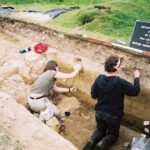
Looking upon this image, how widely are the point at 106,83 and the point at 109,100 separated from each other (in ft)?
1.04

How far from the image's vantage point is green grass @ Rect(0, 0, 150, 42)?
1025 centimetres

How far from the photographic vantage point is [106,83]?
22.1ft

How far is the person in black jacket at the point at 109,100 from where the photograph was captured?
6617mm

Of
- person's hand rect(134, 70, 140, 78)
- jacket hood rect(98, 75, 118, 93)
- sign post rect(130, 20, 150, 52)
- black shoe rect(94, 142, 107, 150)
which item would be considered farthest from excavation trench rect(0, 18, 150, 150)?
jacket hood rect(98, 75, 118, 93)

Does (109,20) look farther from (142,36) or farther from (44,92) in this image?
(44,92)

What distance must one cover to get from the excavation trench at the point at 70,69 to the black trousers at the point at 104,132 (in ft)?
1.12

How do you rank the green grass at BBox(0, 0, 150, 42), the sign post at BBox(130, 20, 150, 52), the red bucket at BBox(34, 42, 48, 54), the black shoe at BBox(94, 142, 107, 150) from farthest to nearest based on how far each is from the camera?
the green grass at BBox(0, 0, 150, 42) → the red bucket at BBox(34, 42, 48, 54) → the sign post at BBox(130, 20, 150, 52) → the black shoe at BBox(94, 142, 107, 150)

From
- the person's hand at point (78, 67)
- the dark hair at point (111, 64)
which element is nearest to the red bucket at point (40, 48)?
the person's hand at point (78, 67)

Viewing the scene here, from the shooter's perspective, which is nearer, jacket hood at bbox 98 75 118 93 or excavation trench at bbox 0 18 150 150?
jacket hood at bbox 98 75 118 93

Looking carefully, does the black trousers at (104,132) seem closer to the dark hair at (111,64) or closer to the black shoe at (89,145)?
the black shoe at (89,145)

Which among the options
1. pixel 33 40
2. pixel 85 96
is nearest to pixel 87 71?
pixel 85 96

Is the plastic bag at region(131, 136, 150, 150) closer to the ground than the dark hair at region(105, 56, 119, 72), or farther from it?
closer to the ground

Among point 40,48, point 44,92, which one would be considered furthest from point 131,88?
point 40,48

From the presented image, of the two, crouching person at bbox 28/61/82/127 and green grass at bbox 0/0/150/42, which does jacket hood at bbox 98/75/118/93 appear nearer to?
crouching person at bbox 28/61/82/127
